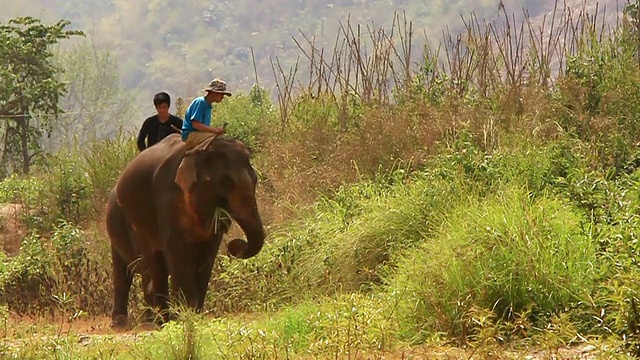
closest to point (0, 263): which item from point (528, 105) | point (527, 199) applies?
point (528, 105)

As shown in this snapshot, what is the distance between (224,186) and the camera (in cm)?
980

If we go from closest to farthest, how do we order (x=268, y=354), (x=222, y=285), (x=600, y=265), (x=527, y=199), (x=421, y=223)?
(x=268, y=354) < (x=600, y=265) < (x=527, y=199) < (x=421, y=223) < (x=222, y=285)

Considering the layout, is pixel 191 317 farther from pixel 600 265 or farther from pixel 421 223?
pixel 421 223

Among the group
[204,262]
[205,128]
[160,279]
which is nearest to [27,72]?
[160,279]

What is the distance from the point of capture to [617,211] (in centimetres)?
859

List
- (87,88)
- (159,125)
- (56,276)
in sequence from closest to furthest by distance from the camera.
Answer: (159,125)
(56,276)
(87,88)

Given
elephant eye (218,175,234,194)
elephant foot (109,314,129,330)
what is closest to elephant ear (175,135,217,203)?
elephant eye (218,175,234,194)

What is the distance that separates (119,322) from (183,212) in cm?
198

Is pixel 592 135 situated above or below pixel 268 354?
above

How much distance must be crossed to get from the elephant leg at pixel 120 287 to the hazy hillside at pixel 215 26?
4038 inches

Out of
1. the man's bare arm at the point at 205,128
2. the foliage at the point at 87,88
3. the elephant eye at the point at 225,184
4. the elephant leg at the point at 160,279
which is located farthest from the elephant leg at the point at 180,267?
the foliage at the point at 87,88

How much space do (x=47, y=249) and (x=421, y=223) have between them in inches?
240

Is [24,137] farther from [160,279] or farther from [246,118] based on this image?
[160,279]

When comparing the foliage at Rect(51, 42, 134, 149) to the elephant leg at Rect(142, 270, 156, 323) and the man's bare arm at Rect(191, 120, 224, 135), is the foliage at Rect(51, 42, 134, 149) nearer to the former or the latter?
the elephant leg at Rect(142, 270, 156, 323)
